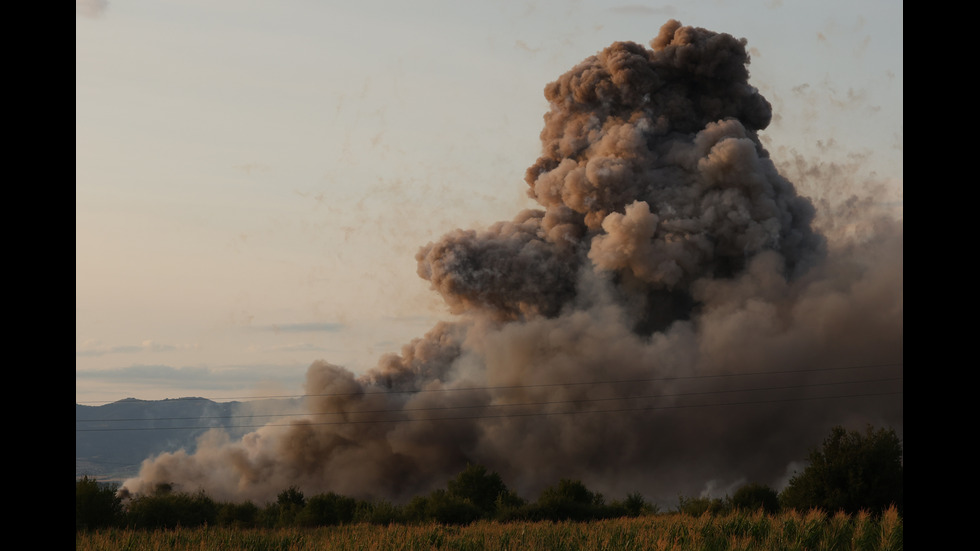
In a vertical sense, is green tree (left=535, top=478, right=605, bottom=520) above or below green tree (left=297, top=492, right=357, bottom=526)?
below

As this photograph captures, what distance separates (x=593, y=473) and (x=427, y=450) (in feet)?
48.9

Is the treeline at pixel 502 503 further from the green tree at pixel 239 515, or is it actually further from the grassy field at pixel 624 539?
the grassy field at pixel 624 539

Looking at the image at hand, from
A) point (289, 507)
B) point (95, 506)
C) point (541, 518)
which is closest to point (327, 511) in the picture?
point (289, 507)

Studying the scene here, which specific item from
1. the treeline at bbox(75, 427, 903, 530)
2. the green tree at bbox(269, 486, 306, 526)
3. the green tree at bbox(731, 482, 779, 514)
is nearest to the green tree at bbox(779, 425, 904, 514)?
the treeline at bbox(75, 427, 903, 530)

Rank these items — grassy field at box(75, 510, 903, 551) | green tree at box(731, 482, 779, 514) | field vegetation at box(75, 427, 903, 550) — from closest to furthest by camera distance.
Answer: grassy field at box(75, 510, 903, 551) < field vegetation at box(75, 427, 903, 550) < green tree at box(731, 482, 779, 514)

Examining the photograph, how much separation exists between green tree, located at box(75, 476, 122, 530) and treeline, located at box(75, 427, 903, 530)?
0.05 meters

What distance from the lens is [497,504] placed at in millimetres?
57562

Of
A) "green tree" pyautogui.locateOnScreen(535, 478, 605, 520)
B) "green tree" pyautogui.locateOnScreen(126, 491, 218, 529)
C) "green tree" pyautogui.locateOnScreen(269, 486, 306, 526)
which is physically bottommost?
"green tree" pyautogui.locateOnScreen(535, 478, 605, 520)

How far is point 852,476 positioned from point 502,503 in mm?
22380

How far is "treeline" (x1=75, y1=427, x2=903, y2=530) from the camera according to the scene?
4447cm

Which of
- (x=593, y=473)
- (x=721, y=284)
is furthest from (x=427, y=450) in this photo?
(x=721, y=284)

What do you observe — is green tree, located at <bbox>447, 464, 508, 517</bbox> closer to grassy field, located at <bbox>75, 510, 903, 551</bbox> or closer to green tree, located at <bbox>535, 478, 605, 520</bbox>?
green tree, located at <bbox>535, 478, 605, 520</bbox>

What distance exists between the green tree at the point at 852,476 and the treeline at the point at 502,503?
0.05 meters

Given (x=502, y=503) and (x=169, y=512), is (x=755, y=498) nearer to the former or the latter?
(x=502, y=503)
